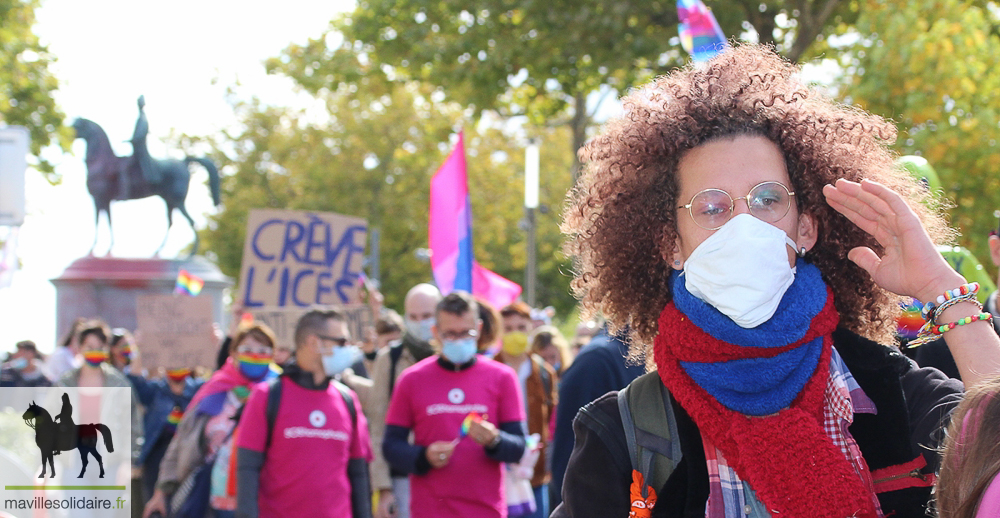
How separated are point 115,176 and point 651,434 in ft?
43.8

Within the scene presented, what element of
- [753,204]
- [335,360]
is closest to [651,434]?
[753,204]

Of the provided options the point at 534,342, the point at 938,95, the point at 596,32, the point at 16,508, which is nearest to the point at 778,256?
the point at 16,508

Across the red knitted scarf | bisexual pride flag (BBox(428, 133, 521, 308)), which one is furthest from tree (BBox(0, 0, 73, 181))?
the red knitted scarf

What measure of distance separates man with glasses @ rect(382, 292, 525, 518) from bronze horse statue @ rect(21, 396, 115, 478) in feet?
9.30

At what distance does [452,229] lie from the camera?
8211mm

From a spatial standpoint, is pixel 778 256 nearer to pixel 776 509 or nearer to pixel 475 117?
pixel 776 509

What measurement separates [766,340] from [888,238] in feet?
1.06

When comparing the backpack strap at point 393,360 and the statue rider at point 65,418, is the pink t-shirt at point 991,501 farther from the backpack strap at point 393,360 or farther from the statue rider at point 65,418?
the backpack strap at point 393,360

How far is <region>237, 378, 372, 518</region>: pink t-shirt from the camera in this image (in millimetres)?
5406

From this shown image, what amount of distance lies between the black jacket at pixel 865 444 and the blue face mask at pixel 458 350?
145 inches

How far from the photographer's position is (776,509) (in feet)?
6.51

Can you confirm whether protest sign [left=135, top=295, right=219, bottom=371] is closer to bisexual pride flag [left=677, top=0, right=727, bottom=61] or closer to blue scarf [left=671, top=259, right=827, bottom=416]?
bisexual pride flag [left=677, top=0, right=727, bottom=61]

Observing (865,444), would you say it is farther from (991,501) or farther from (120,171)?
(120,171)

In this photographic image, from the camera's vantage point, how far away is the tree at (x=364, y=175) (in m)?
33.4
